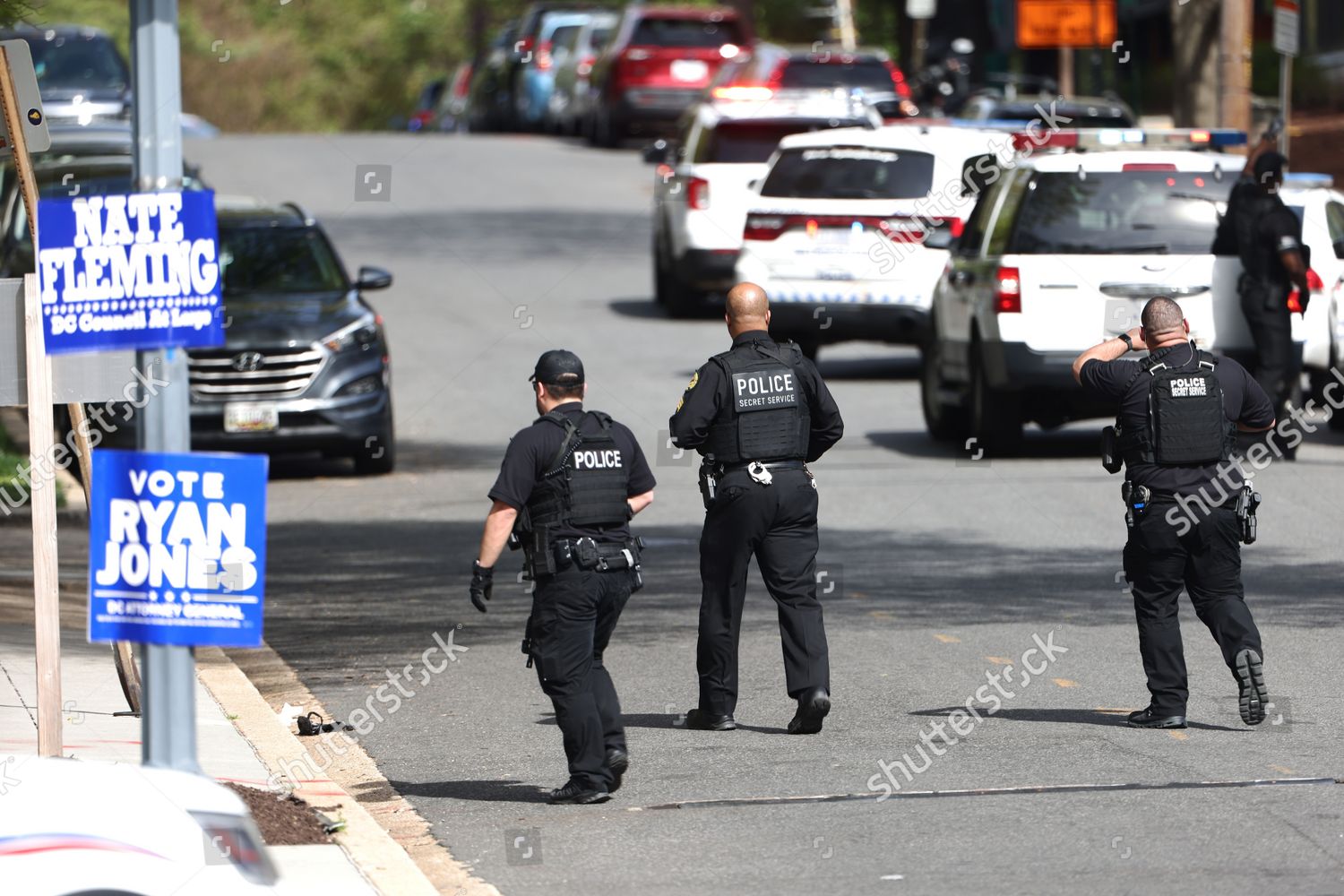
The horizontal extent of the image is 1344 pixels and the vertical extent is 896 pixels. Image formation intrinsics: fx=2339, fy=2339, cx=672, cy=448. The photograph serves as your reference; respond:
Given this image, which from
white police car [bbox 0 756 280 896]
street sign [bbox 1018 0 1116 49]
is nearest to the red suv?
street sign [bbox 1018 0 1116 49]

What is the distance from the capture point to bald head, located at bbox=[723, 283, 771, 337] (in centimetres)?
910

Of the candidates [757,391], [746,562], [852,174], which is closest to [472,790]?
[746,562]

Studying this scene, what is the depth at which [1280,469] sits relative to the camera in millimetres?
15992

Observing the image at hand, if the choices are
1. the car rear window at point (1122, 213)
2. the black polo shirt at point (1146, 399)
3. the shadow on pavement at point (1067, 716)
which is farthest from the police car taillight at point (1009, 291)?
the shadow on pavement at point (1067, 716)

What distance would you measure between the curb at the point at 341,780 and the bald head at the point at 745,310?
218cm

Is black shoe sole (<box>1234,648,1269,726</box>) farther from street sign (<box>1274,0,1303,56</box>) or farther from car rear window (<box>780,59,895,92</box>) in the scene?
car rear window (<box>780,59,895,92</box>)

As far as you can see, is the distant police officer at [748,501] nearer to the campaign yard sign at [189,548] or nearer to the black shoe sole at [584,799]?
the black shoe sole at [584,799]

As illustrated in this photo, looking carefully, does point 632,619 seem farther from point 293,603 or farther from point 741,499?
point 741,499

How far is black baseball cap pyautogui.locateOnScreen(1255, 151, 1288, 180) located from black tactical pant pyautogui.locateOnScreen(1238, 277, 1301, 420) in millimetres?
715

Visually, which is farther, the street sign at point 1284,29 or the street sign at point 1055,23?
the street sign at point 1055,23

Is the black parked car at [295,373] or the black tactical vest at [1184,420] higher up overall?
the black tactical vest at [1184,420]

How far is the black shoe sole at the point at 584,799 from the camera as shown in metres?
7.84

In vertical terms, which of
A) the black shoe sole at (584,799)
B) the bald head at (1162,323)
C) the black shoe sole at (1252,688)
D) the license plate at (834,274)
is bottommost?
the license plate at (834,274)

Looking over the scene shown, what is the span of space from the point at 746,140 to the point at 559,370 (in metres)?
16.2
